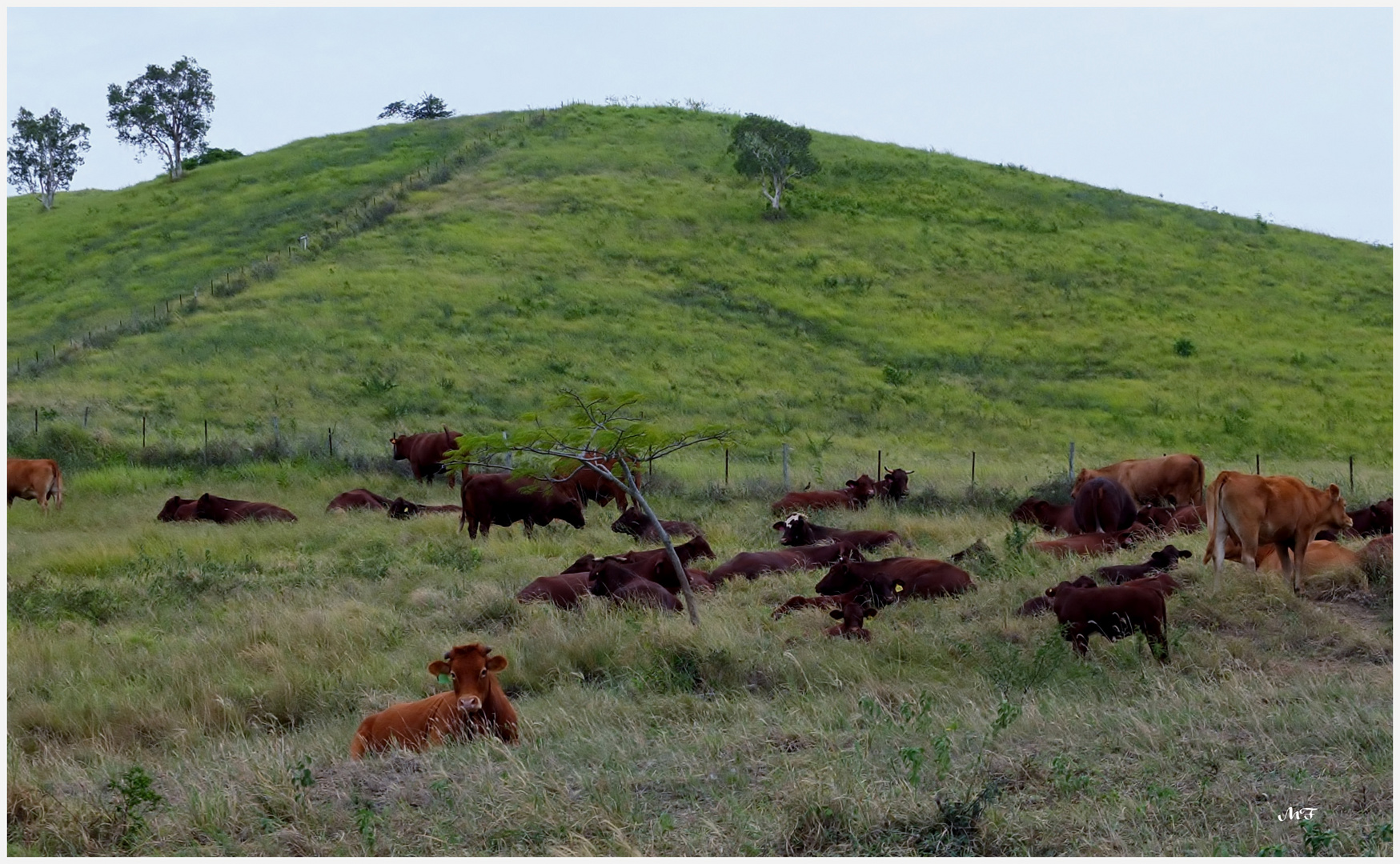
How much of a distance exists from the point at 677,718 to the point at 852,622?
271 cm

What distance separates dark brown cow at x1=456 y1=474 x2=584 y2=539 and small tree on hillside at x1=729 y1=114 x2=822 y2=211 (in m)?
41.9

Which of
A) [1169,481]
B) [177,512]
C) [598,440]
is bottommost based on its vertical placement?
[177,512]

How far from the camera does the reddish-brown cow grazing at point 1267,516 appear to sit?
1151cm

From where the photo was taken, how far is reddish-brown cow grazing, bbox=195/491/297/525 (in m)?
19.8

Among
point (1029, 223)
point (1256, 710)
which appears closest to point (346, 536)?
point (1256, 710)

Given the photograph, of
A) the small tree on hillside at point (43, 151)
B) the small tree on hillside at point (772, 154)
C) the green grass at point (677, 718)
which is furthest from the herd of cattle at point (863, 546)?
the small tree on hillside at point (43, 151)

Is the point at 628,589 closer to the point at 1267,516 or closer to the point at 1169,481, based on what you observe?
the point at 1267,516

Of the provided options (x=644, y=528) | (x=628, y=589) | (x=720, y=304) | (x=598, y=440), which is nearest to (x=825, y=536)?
(x=644, y=528)

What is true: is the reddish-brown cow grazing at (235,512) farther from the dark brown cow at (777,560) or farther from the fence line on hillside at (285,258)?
the fence line on hillside at (285,258)

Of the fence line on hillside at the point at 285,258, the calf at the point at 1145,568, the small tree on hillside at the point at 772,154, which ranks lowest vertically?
the calf at the point at 1145,568

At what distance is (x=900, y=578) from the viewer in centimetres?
1273

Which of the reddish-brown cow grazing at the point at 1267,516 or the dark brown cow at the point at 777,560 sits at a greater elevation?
the reddish-brown cow grazing at the point at 1267,516

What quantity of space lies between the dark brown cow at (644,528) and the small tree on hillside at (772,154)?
4253 centimetres

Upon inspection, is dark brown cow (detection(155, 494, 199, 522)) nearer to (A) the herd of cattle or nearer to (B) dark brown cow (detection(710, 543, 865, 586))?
(A) the herd of cattle
